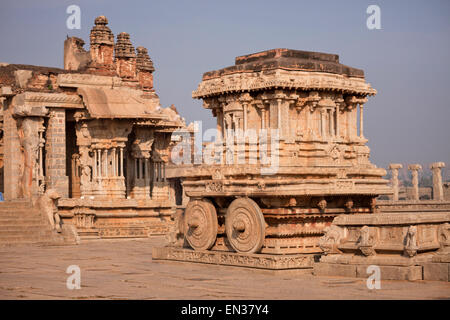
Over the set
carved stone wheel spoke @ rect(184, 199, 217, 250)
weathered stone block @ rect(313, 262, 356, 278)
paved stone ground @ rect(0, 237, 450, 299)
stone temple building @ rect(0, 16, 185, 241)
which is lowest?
paved stone ground @ rect(0, 237, 450, 299)

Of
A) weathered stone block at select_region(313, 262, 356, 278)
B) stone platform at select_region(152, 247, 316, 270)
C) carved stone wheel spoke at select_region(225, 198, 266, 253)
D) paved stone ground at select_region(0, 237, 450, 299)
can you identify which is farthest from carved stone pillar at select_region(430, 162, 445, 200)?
weathered stone block at select_region(313, 262, 356, 278)

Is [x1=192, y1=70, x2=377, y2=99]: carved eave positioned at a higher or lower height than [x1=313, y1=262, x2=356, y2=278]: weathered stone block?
higher

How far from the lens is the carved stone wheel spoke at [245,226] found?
50.0 ft

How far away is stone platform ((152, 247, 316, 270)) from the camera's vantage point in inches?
573

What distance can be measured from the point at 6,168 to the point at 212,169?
14.5 m

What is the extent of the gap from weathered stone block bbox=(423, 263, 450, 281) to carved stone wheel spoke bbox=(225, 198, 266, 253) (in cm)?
355

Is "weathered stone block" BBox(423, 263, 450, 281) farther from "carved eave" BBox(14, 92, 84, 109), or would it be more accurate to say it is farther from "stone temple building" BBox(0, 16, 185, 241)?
"carved eave" BBox(14, 92, 84, 109)

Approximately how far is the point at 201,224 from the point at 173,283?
3.19 m

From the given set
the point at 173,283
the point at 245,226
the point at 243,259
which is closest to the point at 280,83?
the point at 245,226

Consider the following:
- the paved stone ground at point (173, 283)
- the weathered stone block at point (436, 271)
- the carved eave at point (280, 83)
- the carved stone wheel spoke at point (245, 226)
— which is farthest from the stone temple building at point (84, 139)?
the weathered stone block at point (436, 271)

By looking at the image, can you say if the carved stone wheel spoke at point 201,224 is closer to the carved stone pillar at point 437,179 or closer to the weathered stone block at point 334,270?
the weathered stone block at point 334,270

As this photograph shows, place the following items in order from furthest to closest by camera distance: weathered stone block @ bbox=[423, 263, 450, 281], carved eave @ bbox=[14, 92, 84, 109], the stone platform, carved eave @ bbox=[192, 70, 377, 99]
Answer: carved eave @ bbox=[14, 92, 84, 109] → carved eave @ bbox=[192, 70, 377, 99] → the stone platform → weathered stone block @ bbox=[423, 263, 450, 281]
